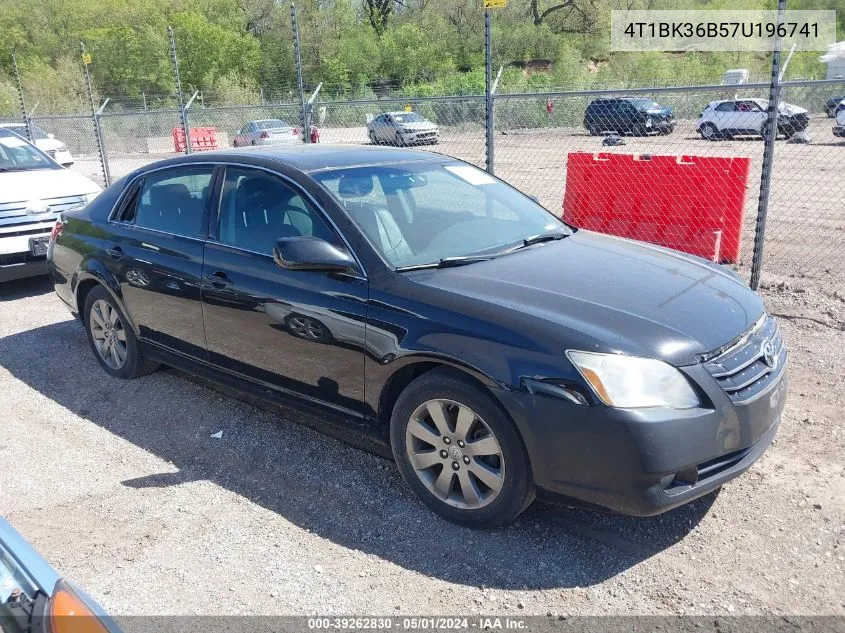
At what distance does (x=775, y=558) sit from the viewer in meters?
3.07

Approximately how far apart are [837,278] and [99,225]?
6594mm

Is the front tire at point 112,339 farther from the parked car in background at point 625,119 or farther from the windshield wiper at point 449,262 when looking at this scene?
the parked car in background at point 625,119

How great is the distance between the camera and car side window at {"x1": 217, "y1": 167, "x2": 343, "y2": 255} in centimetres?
389

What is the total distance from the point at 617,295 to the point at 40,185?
683cm

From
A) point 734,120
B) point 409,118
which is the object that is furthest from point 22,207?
point 734,120

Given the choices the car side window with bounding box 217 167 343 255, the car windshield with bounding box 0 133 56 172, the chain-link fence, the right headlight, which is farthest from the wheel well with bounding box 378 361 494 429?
the car windshield with bounding box 0 133 56 172

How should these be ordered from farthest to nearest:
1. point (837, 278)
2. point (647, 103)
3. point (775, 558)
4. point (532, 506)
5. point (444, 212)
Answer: point (647, 103)
point (837, 278)
point (444, 212)
point (532, 506)
point (775, 558)

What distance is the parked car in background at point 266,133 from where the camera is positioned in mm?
21391

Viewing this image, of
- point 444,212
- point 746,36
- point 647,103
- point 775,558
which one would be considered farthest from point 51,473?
point 746,36

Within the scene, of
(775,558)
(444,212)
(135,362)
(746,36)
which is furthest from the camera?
(746,36)

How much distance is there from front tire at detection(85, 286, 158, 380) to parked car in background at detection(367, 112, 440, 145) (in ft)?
28.6

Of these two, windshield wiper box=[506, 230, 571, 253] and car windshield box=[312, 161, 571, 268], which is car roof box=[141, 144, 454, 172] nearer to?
car windshield box=[312, 161, 571, 268]

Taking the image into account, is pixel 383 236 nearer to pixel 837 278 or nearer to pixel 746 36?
pixel 837 278

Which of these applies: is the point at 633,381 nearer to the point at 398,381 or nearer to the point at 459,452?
the point at 459,452
